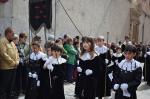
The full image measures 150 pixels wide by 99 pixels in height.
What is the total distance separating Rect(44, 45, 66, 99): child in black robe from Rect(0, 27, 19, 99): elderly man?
126cm

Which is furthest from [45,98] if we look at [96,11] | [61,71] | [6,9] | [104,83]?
[96,11]

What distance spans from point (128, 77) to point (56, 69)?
2.00 m

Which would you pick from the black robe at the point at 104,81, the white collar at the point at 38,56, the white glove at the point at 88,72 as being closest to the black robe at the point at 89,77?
the white glove at the point at 88,72

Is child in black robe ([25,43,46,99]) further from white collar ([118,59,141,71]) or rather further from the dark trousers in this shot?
white collar ([118,59,141,71])

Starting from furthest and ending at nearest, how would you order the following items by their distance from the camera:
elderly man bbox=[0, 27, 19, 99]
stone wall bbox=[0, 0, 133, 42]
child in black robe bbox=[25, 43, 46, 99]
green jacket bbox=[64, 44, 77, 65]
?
stone wall bbox=[0, 0, 133, 42] < green jacket bbox=[64, 44, 77, 65] < elderly man bbox=[0, 27, 19, 99] < child in black robe bbox=[25, 43, 46, 99]

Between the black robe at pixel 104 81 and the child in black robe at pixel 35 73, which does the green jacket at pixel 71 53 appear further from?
the child in black robe at pixel 35 73

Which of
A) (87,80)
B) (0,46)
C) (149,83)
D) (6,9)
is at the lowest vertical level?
(149,83)

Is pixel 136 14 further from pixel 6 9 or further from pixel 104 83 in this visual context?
pixel 104 83

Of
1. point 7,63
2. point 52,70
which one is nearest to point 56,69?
point 52,70

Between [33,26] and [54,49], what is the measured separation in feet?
14.5

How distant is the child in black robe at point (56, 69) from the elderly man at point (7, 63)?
1.26 metres

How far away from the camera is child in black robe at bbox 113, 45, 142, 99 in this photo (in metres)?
7.88

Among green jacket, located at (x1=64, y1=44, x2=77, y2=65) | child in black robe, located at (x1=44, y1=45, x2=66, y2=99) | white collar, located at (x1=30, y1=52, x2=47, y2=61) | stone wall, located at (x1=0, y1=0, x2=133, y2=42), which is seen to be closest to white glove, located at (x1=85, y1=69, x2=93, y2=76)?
child in black robe, located at (x1=44, y1=45, x2=66, y2=99)

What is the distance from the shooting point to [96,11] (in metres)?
24.3
